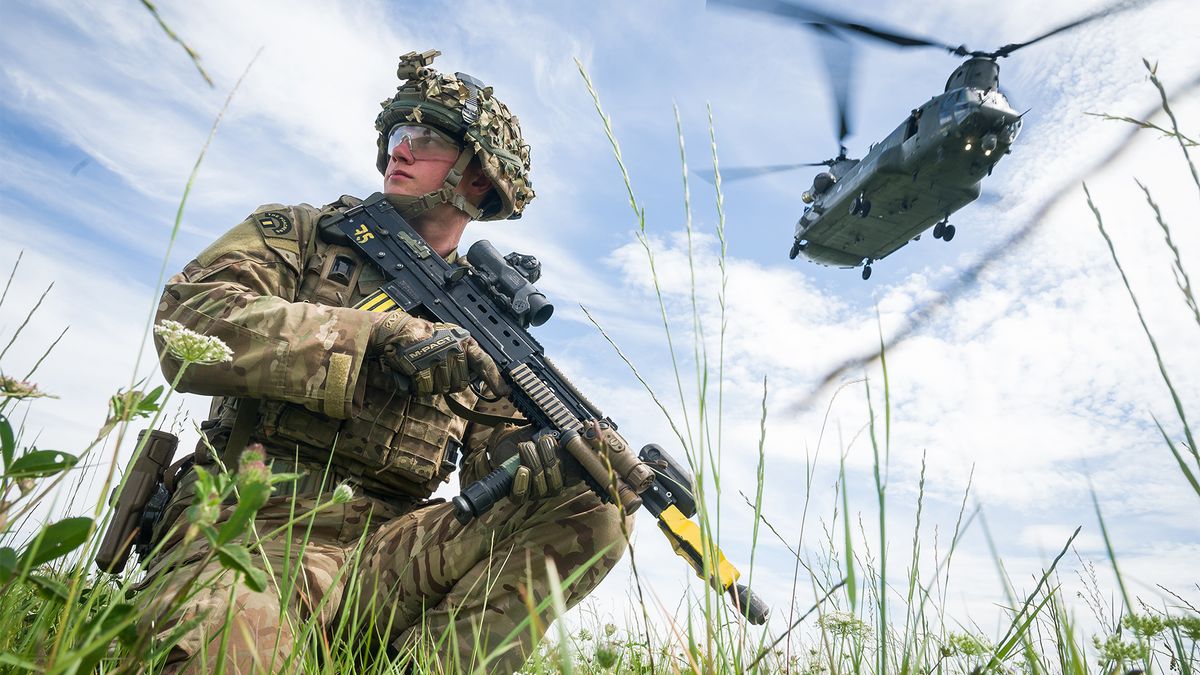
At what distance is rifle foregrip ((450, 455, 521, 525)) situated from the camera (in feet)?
8.93

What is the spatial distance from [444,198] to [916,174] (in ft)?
43.0

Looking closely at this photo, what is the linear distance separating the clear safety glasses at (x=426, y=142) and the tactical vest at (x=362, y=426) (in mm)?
629

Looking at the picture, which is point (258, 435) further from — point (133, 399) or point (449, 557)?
point (133, 399)

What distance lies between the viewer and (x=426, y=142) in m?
3.97

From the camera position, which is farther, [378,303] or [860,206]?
[860,206]

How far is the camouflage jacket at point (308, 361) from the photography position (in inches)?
110

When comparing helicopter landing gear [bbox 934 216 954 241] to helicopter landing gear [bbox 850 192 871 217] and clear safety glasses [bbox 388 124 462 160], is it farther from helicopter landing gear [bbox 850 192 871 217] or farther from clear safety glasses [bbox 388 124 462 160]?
clear safety glasses [bbox 388 124 462 160]

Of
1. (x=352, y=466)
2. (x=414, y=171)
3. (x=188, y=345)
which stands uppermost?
(x=414, y=171)

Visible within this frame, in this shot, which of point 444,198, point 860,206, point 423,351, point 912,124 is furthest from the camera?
point 860,206

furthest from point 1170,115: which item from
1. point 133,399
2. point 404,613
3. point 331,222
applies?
point 331,222

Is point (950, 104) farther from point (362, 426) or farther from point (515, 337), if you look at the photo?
point (362, 426)

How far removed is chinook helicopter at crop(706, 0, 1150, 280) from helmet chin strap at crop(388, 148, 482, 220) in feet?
37.6

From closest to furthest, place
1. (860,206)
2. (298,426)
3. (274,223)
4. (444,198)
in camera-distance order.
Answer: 1. (298,426)
2. (274,223)
3. (444,198)
4. (860,206)

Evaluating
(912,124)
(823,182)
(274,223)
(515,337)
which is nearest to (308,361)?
(274,223)
